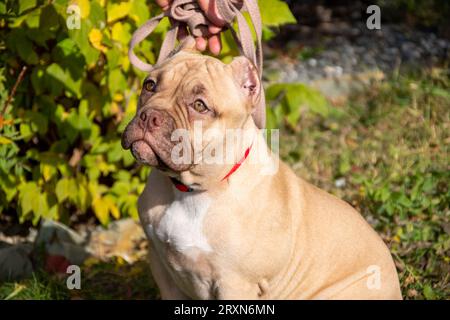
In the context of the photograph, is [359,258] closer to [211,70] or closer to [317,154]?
[211,70]

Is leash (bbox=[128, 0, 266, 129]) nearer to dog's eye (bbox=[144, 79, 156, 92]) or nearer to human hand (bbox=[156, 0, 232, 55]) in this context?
human hand (bbox=[156, 0, 232, 55])

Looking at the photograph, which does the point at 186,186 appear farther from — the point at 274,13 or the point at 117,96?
the point at 117,96

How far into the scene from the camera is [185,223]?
10.8 ft

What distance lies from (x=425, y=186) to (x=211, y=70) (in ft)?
7.69

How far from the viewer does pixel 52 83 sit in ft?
14.4

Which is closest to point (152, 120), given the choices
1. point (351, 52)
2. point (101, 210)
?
point (101, 210)

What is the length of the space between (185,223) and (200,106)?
53 centimetres

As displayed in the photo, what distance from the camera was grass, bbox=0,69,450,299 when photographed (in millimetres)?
4418

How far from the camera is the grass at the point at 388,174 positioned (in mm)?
4418

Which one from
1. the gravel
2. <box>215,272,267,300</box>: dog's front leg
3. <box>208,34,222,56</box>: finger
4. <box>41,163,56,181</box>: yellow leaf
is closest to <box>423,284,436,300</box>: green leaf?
<box>215,272,267,300</box>: dog's front leg

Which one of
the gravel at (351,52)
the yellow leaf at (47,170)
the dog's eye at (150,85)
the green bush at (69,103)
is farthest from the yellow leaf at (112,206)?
the gravel at (351,52)

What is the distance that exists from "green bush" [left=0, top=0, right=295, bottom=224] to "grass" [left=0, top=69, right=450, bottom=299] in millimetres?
525

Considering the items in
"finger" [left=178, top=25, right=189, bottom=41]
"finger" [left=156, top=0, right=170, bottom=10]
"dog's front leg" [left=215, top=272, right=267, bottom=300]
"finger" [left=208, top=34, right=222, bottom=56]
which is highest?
"finger" [left=156, top=0, right=170, bottom=10]

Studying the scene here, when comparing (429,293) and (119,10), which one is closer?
(429,293)
